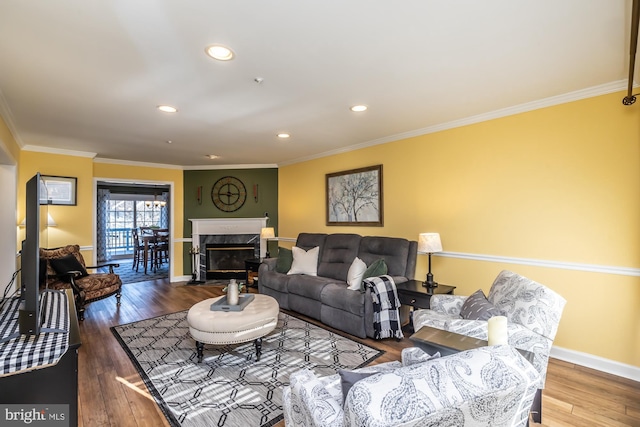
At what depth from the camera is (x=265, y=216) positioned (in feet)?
20.9

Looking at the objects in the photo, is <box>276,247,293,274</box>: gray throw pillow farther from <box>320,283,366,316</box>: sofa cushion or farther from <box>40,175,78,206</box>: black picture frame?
<box>40,175,78,206</box>: black picture frame

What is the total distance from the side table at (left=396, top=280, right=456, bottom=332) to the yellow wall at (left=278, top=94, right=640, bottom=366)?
0.36 meters

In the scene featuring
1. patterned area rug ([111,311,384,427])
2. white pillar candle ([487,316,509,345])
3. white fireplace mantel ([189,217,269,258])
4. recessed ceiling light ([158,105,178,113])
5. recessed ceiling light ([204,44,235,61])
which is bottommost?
patterned area rug ([111,311,384,427])

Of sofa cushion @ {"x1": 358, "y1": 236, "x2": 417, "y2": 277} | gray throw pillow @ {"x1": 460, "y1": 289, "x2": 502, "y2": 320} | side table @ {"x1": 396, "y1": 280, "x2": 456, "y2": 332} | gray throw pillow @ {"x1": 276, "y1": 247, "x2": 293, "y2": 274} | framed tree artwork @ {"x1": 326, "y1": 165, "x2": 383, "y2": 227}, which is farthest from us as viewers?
gray throw pillow @ {"x1": 276, "y1": 247, "x2": 293, "y2": 274}

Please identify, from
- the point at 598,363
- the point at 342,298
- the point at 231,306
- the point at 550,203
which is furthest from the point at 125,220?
the point at 598,363

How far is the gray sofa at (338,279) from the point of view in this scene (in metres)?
3.38

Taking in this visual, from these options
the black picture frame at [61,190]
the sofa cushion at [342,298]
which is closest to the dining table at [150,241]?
the black picture frame at [61,190]

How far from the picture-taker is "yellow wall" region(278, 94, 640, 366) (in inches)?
100

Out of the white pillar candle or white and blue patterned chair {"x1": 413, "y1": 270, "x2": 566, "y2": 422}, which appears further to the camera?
white and blue patterned chair {"x1": 413, "y1": 270, "x2": 566, "y2": 422}

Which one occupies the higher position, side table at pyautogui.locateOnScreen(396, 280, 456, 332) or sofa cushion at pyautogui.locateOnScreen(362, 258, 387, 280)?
sofa cushion at pyautogui.locateOnScreen(362, 258, 387, 280)

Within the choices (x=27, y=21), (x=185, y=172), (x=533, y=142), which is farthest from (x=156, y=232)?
(x=533, y=142)

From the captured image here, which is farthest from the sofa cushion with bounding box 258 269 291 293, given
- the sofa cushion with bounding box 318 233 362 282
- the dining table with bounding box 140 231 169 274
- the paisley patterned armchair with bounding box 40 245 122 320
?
the dining table with bounding box 140 231 169 274

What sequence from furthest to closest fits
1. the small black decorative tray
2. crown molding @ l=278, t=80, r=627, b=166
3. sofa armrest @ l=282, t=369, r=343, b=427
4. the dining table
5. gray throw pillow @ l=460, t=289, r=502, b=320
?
1. the dining table
2. the small black decorative tray
3. crown molding @ l=278, t=80, r=627, b=166
4. gray throw pillow @ l=460, t=289, r=502, b=320
5. sofa armrest @ l=282, t=369, r=343, b=427

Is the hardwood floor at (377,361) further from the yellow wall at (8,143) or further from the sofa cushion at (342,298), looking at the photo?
the yellow wall at (8,143)
